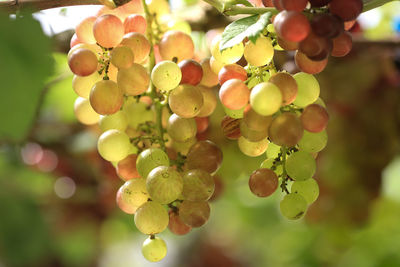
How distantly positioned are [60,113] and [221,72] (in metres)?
0.83

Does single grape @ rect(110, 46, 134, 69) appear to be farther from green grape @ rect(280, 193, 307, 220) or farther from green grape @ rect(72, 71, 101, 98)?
green grape @ rect(280, 193, 307, 220)

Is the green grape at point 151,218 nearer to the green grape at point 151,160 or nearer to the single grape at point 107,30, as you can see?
the green grape at point 151,160

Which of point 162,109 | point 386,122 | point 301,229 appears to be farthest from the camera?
point 301,229

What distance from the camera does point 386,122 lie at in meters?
0.89

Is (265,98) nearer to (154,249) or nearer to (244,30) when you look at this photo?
(244,30)

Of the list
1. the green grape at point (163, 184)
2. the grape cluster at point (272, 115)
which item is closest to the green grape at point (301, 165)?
the grape cluster at point (272, 115)

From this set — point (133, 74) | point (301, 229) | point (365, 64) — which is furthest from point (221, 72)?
point (301, 229)

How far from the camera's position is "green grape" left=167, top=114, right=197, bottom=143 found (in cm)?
47

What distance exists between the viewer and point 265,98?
39 cm

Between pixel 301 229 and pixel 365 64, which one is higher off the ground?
pixel 365 64

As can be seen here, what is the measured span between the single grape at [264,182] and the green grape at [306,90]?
2.6 inches

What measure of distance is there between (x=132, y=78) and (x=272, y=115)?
128 millimetres

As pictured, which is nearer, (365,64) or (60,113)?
(365,64)

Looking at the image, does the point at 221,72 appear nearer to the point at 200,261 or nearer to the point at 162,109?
the point at 162,109
